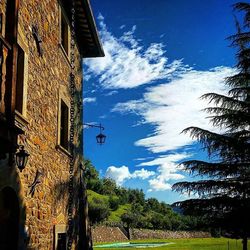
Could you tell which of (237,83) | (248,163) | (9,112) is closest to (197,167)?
(248,163)

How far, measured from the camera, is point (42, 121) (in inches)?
359

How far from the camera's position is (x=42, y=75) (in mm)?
9266

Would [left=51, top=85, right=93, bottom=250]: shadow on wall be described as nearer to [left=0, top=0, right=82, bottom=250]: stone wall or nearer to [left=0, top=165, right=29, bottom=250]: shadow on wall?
[left=0, top=0, right=82, bottom=250]: stone wall

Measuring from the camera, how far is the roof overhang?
41.5ft

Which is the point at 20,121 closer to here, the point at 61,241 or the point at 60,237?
the point at 60,237

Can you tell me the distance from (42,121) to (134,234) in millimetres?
60824

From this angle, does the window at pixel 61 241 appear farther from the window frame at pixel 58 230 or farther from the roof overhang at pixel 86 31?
the roof overhang at pixel 86 31

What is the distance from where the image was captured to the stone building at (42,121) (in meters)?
6.46

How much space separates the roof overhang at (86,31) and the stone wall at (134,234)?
1656 inches

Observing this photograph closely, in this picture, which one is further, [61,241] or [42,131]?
[61,241]

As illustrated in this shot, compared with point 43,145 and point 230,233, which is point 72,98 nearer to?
point 43,145

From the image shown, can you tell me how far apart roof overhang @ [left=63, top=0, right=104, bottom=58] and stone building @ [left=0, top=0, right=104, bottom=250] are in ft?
0.11

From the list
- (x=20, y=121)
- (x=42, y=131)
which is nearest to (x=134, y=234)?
(x=42, y=131)

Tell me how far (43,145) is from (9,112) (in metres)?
3.13
